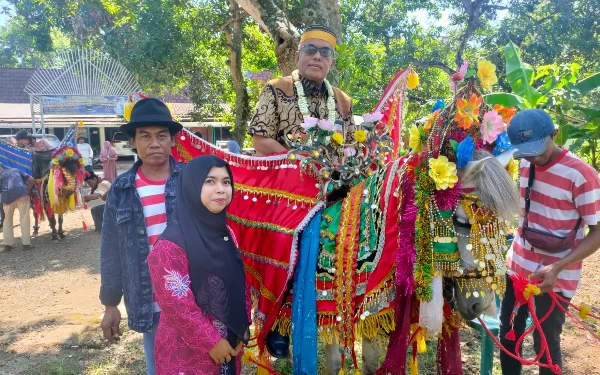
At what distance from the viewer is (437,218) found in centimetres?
214

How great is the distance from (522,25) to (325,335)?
36.0 ft

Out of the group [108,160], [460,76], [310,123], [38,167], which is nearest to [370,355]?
[310,123]

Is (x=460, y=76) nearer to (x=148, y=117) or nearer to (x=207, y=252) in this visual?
(x=207, y=252)

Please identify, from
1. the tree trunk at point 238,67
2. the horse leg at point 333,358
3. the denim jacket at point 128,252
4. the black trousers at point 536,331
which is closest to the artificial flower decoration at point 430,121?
the black trousers at point 536,331

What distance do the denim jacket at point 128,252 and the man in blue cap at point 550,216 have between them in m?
2.09

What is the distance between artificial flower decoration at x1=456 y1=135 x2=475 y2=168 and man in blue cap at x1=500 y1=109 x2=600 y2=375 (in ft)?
1.57

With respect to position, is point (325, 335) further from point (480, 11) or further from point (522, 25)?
point (480, 11)

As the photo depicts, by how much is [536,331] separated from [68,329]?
439cm

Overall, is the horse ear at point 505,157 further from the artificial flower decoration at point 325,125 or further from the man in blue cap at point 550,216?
the artificial flower decoration at point 325,125

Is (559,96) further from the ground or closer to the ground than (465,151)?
further from the ground

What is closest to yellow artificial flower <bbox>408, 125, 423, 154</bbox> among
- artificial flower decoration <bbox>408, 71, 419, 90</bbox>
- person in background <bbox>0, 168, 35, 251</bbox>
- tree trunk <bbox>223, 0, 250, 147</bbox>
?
artificial flower decoration <bbox>408, 71, 419, 90</bbox>

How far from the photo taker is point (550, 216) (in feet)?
8.57

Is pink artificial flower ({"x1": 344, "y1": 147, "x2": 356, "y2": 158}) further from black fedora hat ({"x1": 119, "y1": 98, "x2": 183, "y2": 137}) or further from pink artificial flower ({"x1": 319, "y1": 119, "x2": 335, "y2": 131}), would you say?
black fedora hat ({"x1": 119, "y1": 98, "x2": 183, "y2": 137})

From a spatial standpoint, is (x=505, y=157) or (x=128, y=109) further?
(x=128, y=109)
